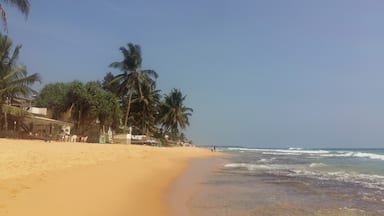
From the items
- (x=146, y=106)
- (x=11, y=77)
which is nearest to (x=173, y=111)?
(x=146, y=106)

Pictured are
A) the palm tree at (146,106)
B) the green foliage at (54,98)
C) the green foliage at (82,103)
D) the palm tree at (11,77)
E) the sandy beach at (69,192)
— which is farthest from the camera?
the palm tree at (146,106)

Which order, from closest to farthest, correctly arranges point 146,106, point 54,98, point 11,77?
point 11,77 → point 54,98 → point 146,106

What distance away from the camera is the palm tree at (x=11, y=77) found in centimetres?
2953

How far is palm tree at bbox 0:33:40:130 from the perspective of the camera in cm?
2953

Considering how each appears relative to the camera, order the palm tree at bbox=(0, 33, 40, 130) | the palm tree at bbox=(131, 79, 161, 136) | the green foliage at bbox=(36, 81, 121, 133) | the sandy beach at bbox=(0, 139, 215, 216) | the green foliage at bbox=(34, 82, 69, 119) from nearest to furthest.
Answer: the sandy beach at bbox=(0, 139, 215, 216)
the palm tree at bbox=(0, 33, 40, 130)
the green foliage at bbox=(36, 81, 121, 133)
the green foliage at bbox=(34, 82, 69, 119)
the palm tree at bbox=(131, 79, 161, 136)

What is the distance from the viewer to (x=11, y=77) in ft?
99.9

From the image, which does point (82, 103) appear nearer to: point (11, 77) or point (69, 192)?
point (11, 77)

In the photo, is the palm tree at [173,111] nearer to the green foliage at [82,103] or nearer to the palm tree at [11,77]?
the green foliage at [82,103]

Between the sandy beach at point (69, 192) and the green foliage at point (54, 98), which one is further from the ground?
the green foliage at point (54, 98)

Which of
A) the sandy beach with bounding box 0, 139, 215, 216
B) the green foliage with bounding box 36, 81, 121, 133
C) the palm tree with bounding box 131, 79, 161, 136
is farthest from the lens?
the palm tree with bounding box 131, 79, 161, 136

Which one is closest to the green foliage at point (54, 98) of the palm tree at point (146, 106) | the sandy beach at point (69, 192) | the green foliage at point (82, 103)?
the green foliage at point (82, 103)

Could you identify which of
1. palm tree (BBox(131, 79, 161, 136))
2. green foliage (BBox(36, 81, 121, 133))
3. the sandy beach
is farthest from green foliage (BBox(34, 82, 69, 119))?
the sandy beach

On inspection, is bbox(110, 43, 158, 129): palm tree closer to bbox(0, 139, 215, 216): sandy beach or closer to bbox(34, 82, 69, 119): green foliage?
bbox(34, 82, 69, 119): green foliage

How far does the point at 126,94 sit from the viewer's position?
169 ft
